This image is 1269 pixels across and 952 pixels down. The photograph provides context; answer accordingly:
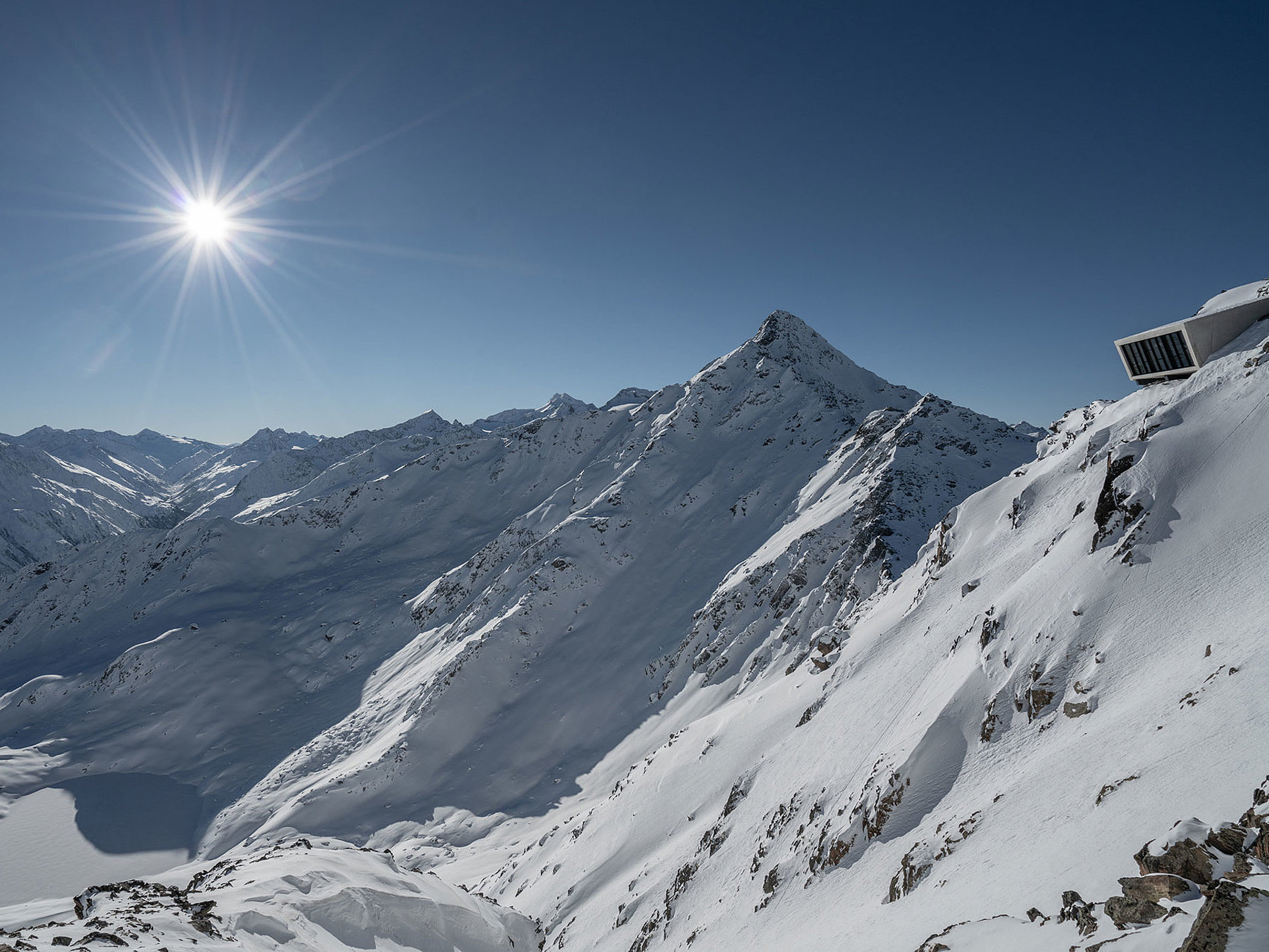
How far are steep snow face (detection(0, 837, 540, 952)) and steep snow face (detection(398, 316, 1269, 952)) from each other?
6.68 meters

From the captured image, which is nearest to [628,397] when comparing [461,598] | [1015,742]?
[461,598]

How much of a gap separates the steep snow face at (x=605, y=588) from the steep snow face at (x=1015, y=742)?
58.7 feet

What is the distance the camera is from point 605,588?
7456cm

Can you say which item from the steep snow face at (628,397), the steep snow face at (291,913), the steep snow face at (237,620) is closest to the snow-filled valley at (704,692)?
the steep snow face at (291,913)

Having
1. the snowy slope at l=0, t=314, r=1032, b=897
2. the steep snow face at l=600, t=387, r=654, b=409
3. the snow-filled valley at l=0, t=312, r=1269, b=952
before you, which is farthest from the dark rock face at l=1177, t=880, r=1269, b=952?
the steep snow face at l=600, t=387, r=654, b=409

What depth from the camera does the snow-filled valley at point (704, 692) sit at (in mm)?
13461

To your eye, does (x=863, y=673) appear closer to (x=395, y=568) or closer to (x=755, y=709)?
(x=755, y=709)

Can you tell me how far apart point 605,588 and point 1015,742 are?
2349 inches

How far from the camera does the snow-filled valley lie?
1346cm

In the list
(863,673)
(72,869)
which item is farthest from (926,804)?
(72,869)

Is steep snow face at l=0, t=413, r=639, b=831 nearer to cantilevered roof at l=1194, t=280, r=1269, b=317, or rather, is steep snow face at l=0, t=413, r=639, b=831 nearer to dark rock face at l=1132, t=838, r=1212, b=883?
dark rock face at l=1132, t=838, r=1212, b=883

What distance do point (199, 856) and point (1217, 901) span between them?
3043 inches

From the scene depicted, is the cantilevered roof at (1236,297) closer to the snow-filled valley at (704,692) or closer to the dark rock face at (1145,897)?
the snow-filled valley at (704,692)

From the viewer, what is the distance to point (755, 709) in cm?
3781
